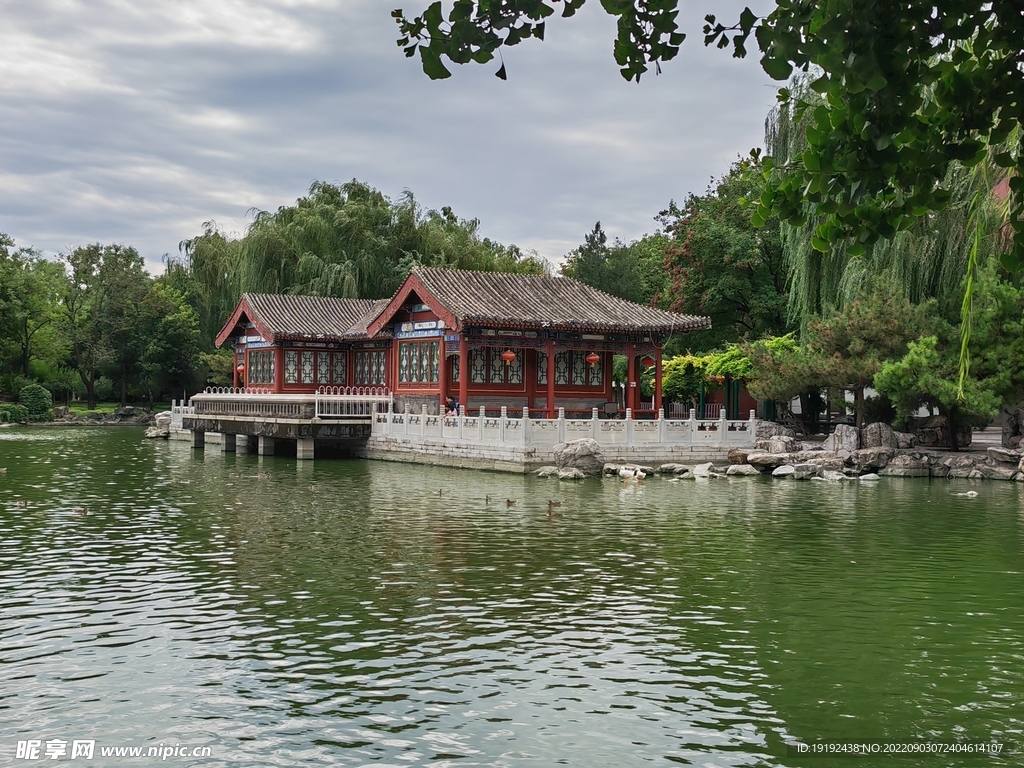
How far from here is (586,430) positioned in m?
21.9

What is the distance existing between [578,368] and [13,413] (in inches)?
1123

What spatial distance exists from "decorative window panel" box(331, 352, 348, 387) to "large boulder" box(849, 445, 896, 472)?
16.5 metres

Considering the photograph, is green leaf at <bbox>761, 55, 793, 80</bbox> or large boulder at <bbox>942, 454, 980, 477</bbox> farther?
large boulder at <bbox>942, 454, 980, 477</bbox>

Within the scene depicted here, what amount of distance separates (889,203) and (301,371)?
97.1 ft

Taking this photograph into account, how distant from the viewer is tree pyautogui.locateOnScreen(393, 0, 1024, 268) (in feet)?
10.4

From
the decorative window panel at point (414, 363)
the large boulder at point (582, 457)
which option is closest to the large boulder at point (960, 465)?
the large boulder at point (582, 457)

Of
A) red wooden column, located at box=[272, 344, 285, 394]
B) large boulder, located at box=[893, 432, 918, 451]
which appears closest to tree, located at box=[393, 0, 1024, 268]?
large boulder, located at box=[893, 432, 918, 451]

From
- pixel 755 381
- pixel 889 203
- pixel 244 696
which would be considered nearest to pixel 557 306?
pixel 755 381

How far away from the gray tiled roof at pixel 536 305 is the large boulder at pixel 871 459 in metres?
6.17

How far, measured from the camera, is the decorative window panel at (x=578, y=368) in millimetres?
28016

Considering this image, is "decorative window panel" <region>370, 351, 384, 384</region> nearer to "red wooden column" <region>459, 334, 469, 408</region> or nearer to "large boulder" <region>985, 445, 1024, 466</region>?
"red wooden column" <region>459, 334, 469, 408</region>

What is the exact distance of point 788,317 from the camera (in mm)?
29250

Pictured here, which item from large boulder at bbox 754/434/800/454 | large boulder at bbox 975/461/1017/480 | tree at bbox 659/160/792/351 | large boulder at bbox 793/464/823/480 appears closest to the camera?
large boulder at bbox 975/461/1017/480

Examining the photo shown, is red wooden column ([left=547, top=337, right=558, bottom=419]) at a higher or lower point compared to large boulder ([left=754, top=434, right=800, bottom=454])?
higher
